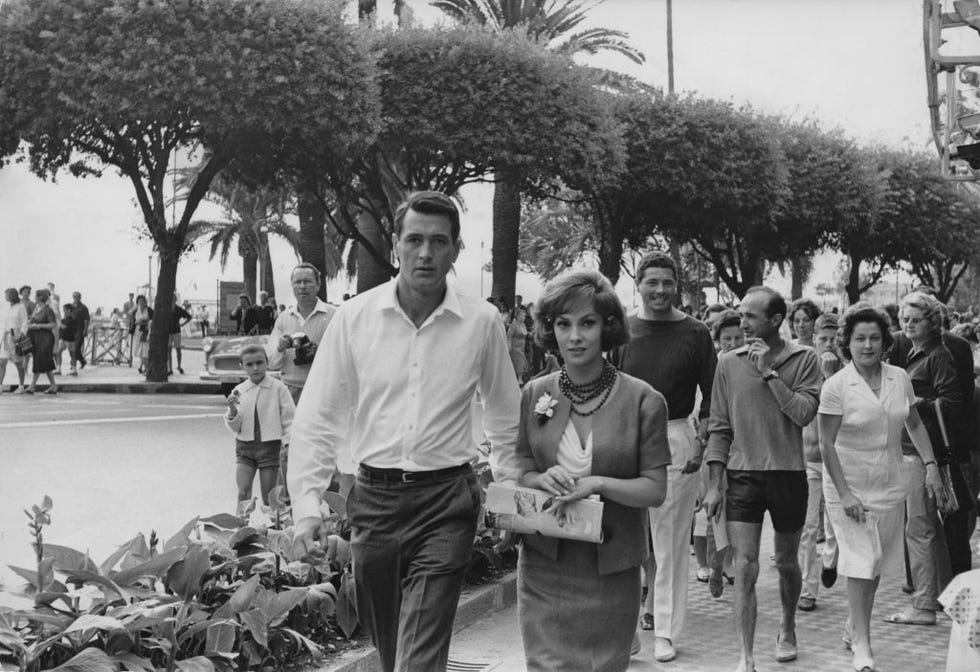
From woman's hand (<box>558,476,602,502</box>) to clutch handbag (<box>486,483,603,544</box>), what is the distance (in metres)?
0.02

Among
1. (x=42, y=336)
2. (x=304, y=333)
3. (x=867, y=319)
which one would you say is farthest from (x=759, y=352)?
(x=42, y=336)

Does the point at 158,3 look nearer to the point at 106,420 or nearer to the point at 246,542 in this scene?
the point at 106,420

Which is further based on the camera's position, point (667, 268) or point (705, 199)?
point (705, 199)

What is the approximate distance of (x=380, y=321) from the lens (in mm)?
3984

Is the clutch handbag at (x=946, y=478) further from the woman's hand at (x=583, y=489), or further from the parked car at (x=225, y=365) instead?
the parked car at (x=225, y=365)

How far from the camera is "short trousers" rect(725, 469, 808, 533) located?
19.1ft

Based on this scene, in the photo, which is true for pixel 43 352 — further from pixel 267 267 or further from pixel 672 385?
pixel 267 267

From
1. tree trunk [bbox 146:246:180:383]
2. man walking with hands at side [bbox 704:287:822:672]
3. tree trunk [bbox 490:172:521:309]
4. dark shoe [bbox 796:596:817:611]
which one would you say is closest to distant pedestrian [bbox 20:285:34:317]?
tree trunk [bbox 146:246:180:383]

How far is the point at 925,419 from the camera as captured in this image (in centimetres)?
727

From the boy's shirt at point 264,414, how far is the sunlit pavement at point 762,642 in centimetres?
215

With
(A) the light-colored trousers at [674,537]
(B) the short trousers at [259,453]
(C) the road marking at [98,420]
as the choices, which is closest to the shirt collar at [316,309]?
(B) the short trousers at [259,453]

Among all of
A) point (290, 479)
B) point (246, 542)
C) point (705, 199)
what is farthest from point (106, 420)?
point (705, 199)

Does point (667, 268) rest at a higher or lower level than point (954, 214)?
lower

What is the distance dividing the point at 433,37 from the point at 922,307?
63.2ft
